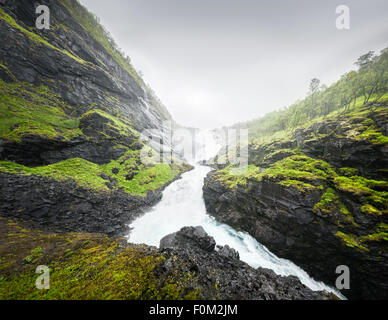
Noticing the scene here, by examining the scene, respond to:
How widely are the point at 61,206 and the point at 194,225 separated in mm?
14241

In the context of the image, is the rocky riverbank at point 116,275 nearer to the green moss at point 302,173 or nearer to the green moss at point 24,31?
the green moss at point 302,173

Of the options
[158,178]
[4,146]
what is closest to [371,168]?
[158,178]

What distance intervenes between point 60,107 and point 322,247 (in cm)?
3894

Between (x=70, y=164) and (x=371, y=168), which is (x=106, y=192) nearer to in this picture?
(x=70, y=164)

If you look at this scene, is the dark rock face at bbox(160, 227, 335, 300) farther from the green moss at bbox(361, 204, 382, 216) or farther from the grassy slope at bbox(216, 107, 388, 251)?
the green moss at bbox(361, 204, 382, 216)

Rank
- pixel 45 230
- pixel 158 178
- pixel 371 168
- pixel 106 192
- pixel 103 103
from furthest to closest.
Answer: pixel 103 103 < pixel 158 178 < pixel 106 192 < pixel 371 168 < pixel 45 230

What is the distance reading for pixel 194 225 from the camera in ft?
51.8

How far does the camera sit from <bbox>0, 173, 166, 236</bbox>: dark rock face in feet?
32.6

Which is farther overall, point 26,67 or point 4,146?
point 26,67

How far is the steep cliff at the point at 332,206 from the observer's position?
8.27 metres

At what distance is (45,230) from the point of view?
954cm

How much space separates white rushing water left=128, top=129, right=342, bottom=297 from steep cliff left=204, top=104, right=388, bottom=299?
0.84m

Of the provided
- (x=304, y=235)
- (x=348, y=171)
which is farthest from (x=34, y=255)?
(x=348, y=171)

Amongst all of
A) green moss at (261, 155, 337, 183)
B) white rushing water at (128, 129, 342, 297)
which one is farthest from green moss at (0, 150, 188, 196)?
green moss at (261, 155, 337, 183)
